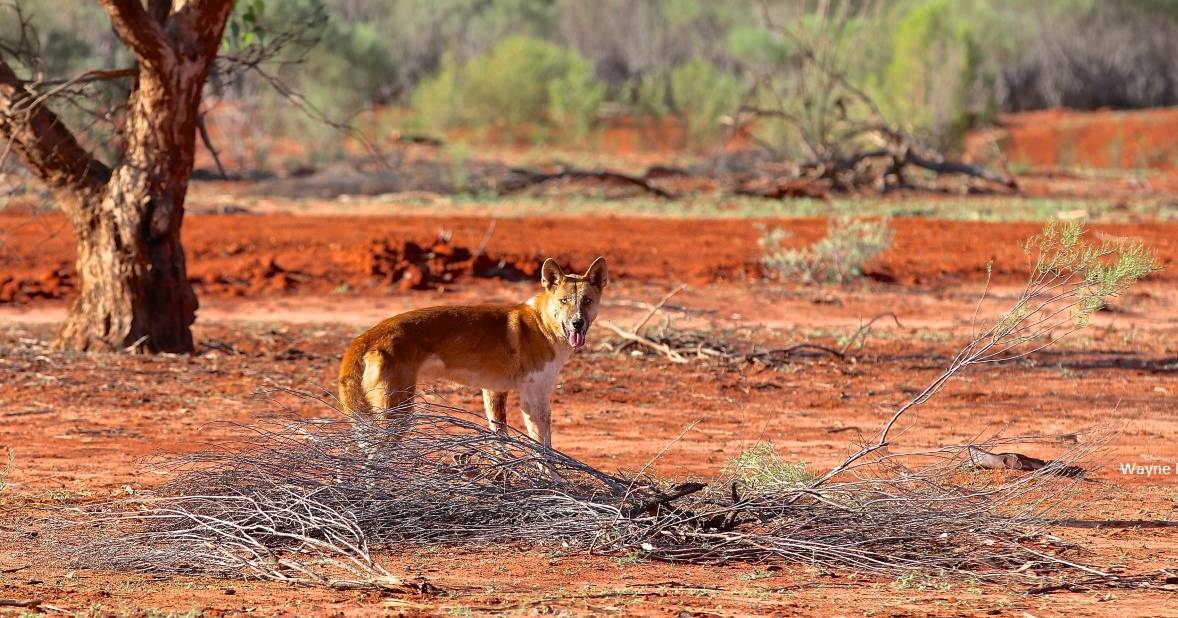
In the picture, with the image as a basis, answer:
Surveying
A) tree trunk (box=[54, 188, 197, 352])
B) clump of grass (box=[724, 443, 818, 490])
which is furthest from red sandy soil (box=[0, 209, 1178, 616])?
clump of grass (box=[724, 443, 818, 490])

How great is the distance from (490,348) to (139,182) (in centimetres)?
451

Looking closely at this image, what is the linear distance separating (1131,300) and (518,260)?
6.38m

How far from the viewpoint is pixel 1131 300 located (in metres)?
15.0

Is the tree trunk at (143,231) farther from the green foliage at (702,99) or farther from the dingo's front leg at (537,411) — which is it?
the green foliage at (702,99)

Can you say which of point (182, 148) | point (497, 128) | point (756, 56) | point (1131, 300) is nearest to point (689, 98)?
point (497, 128)

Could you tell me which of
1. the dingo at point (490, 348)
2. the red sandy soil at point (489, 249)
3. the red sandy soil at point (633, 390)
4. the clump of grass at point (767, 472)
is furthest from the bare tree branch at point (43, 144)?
the clump of grass at point (767, 472)

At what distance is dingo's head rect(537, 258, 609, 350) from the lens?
7.41 m

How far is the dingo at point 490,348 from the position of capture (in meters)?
6.82

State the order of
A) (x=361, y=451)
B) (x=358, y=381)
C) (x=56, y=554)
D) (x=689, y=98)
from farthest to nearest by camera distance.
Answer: (x=689, y=98) < (x=358, y=381) < (x=361, y=451) < (x=56, y=554)

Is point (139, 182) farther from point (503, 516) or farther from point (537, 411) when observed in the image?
point (503, 516)

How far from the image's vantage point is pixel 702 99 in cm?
3709

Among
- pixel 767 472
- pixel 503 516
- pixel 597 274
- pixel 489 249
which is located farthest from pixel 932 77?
pixel 503 516

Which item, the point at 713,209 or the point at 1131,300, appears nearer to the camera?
the point at 1131,300

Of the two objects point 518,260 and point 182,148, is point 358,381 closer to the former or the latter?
point 182,148
